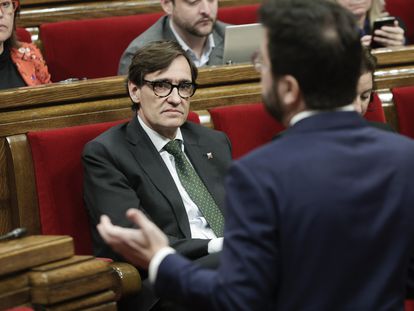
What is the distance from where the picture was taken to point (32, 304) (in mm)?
743

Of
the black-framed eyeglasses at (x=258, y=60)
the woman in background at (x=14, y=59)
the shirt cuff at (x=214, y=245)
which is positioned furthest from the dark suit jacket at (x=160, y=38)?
the black-framed eyeglasses at (x=258, y=60)

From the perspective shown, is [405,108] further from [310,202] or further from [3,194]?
[310,202]

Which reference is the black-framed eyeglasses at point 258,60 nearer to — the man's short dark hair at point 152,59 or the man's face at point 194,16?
the man's short dark hair at point 152,59

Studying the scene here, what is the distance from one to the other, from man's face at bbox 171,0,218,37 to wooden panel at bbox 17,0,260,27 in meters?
0.14

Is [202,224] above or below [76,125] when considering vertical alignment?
below

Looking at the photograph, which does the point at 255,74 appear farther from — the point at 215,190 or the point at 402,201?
the point at 402,201

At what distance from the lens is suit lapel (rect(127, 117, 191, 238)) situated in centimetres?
97

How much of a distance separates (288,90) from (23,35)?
1.00 m

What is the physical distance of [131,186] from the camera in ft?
3.20

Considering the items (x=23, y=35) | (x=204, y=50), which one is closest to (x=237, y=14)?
(x=204, y=50)

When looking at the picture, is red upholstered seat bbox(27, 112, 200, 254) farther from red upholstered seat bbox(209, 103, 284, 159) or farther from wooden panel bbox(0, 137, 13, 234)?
red upholstered seat bbox(209, 103, 284, 159)

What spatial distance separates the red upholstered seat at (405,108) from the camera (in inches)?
47.3

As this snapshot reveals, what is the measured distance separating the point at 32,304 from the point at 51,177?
256mm

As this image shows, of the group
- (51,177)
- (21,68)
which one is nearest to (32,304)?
(51,177)
